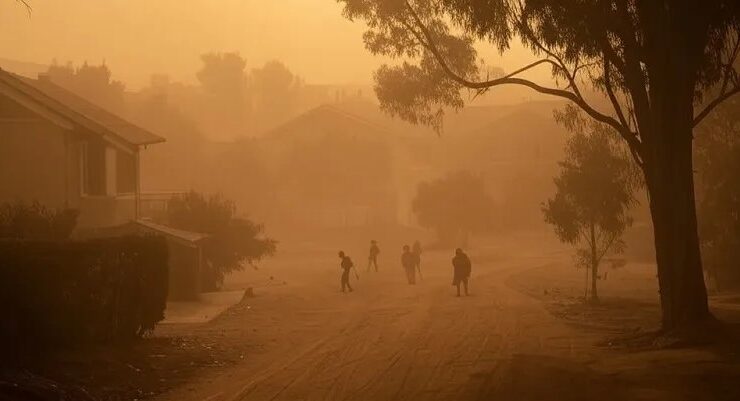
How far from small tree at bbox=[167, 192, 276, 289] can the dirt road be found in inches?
358

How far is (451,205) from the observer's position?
212ft

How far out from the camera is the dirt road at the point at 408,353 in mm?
13156

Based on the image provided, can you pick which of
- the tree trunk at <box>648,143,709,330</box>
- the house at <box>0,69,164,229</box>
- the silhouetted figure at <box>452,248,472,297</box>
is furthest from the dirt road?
the house at <box>0,69,164,229</box>

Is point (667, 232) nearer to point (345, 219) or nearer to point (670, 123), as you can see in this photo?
point (670, 123)

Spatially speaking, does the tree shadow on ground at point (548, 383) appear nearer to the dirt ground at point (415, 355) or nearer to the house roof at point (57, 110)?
the dirt ground at point (415, 355)

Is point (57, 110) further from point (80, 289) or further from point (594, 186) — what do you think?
point (594, 186)

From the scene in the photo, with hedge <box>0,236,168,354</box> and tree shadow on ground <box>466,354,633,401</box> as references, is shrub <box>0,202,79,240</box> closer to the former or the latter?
hedge <box>0,236,168,354</box>

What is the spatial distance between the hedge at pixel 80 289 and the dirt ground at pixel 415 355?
0.50 meters

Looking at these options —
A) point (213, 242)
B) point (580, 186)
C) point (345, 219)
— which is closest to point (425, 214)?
point (345, 219)

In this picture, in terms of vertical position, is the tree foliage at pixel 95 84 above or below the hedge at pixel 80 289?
above

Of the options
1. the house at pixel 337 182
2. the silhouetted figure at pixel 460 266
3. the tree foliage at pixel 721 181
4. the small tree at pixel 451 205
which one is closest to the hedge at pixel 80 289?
the silhouetted figure at pixel 460 266

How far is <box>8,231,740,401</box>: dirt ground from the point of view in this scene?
1305 centimetres

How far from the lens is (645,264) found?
56188mm

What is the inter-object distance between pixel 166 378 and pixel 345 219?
60.7 meters
